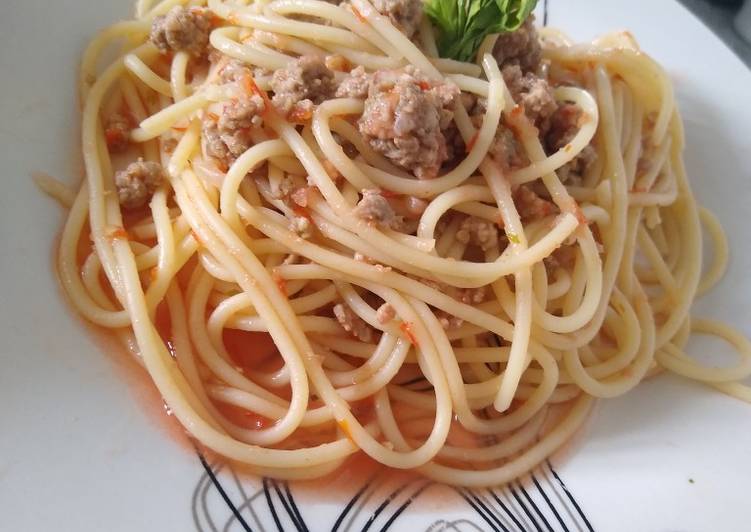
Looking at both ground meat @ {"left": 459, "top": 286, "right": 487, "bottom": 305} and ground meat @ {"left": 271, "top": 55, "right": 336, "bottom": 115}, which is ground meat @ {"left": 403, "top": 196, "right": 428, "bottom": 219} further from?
ground meat @ {"left": 271, "top": 55, "right": 336, "bottom": 115}

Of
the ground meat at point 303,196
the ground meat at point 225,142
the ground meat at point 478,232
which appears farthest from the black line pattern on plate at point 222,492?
the ground meat at point 478,232

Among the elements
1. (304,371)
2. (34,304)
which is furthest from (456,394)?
(34,304)

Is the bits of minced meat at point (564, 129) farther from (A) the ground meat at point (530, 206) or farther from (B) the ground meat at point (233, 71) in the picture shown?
(B) the ground meat at point (233, 71)

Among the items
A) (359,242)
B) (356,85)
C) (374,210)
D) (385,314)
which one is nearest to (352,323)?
(385,314)

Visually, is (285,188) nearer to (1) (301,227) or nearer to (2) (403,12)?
(1) (301,227)

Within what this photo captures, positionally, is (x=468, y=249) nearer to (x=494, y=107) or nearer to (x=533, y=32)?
(x=494, y=107)

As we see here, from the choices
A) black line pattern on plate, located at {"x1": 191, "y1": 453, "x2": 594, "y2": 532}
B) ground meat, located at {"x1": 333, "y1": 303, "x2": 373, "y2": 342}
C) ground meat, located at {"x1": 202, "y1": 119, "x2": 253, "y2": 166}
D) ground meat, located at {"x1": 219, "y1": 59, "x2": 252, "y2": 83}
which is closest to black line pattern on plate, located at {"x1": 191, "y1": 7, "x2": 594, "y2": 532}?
black line pattern on plate, located at {"x1": 191, "y1": 453, "x2": 594, "y2": 532}
